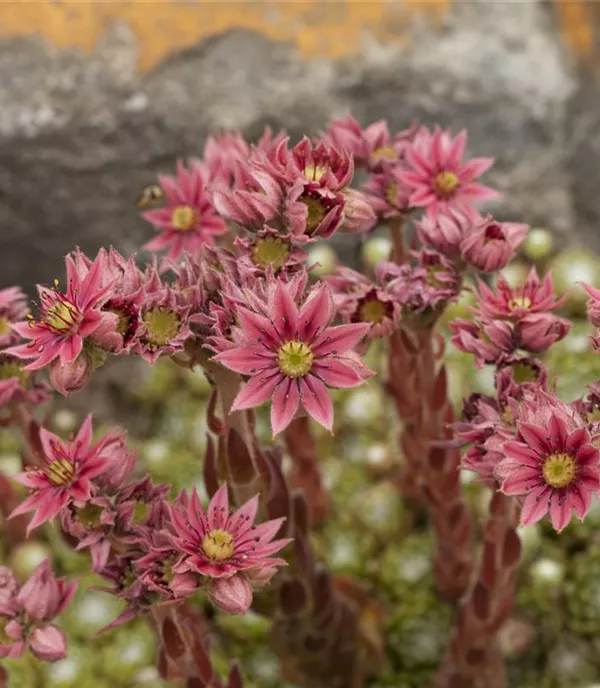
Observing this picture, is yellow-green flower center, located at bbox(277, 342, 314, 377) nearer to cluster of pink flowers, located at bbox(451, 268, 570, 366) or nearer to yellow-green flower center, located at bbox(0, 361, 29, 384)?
cluster of pink flowers, located at bbox(451, 268, 570, 366)

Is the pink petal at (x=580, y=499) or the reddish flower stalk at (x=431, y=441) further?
the reddish flower stalk at (x=431, y=441)

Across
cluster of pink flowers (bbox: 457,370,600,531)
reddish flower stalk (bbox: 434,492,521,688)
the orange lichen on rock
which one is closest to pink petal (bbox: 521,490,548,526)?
cluster of pink flowers (bbox: 457,370,600,531)

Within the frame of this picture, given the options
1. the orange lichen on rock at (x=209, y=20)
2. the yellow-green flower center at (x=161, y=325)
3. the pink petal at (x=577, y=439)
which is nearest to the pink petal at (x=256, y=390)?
the yellow-green flower center at (x=161, y=325)

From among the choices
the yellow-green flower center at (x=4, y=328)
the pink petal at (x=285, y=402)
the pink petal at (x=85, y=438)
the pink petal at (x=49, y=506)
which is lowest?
the pink petal at (x=49, y=506)

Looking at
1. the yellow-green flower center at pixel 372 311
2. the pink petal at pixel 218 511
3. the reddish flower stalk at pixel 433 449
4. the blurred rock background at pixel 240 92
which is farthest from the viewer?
the blurred rock background at pixel 240 92

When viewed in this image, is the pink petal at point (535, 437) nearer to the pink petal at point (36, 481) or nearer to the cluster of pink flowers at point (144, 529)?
the cluster of pink flowers at point (144, 529)

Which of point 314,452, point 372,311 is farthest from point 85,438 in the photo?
point 314,452
